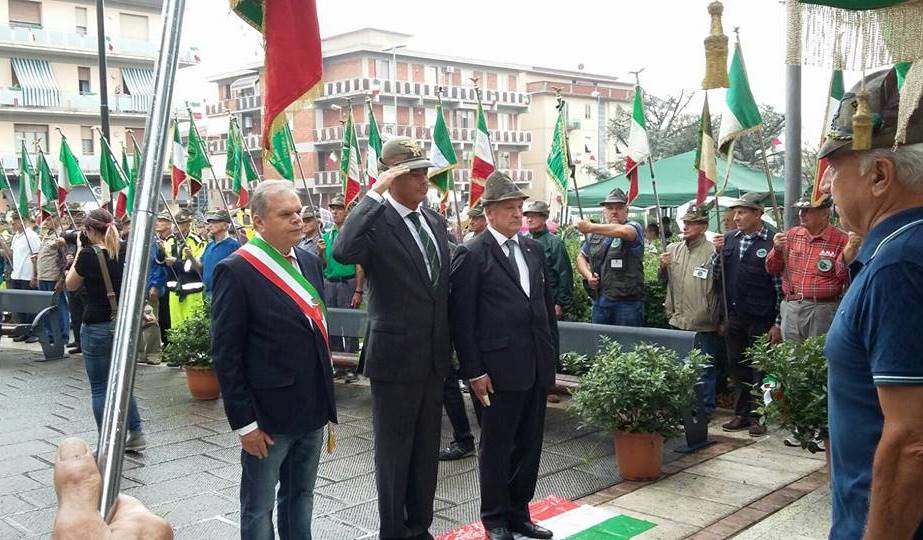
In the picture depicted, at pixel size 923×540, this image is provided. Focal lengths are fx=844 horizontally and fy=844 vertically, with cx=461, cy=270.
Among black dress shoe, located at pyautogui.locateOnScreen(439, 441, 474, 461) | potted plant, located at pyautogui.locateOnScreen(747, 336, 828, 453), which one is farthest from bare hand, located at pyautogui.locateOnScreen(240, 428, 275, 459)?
potted plant, located at pyautogui.locateOnScreen(747, 336, 828, 453)

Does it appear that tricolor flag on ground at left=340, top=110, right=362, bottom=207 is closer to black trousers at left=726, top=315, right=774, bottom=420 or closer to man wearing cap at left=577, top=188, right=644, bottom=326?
man wearing cap at left=577, top=188, right=644, bottom=326

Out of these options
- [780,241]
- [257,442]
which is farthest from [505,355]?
[780,241]

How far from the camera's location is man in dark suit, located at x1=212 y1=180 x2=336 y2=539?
3818 mm

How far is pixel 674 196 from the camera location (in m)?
15.7

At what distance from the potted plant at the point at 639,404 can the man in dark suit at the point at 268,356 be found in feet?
8.02

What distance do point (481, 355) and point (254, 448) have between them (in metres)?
1.51

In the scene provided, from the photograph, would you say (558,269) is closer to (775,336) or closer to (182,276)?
(775,336)

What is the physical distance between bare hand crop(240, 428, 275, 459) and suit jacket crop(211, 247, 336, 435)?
0.15ft

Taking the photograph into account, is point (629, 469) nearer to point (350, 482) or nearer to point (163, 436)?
point (350, 482)

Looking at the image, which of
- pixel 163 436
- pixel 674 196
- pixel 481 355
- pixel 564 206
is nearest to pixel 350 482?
pixel 481 355

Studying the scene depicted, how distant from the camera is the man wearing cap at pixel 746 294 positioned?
24.0ft

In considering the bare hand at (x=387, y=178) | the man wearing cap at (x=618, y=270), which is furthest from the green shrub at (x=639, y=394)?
the bare hand at (x=387, y=178)

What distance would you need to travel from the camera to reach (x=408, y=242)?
444 centimetres

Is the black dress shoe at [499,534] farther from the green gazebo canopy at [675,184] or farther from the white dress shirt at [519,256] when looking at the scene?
the green gazebo canopy at [675,184]
